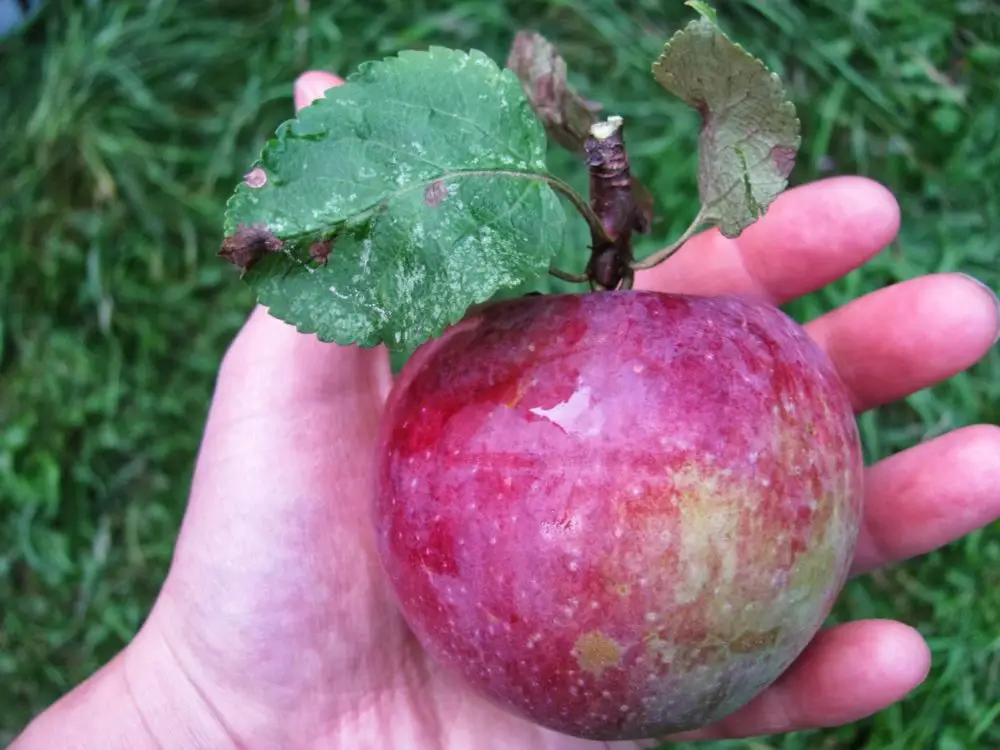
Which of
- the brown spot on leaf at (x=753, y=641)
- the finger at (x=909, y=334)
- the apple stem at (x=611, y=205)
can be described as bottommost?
the finger at (x=909, y=334)

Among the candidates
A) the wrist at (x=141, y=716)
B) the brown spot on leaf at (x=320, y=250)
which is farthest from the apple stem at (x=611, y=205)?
the wrist at (x=141, y=716)

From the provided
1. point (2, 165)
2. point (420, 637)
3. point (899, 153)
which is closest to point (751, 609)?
point (420, 637)

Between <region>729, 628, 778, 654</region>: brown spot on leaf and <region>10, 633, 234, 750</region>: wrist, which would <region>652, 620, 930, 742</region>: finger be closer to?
<region>729, 628, 778, 654</region>: brown spot on leaf

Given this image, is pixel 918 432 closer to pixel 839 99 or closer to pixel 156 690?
pixel 839 99

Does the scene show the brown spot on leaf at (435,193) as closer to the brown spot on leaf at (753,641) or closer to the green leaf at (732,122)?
the green leaf at (732,122)

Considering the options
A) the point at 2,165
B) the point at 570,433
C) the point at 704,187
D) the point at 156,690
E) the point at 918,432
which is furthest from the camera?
the point at 2,165

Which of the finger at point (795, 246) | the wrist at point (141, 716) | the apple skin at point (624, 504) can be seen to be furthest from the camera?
the finger at point (795, 246)
